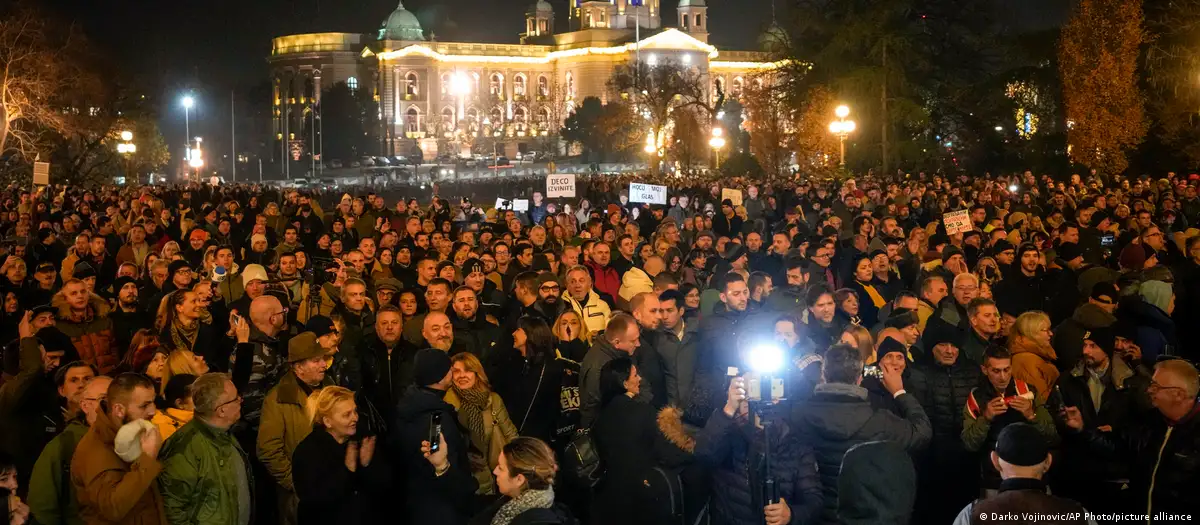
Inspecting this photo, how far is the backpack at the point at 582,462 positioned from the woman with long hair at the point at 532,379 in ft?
3.86

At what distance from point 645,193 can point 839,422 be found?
16.1 m

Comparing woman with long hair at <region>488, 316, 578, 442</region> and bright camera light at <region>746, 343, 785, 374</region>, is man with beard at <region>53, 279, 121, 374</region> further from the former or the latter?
bright camera light at <region>746, 343, 785, 374</region>

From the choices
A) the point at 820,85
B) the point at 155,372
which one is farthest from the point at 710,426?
the point at 820,85

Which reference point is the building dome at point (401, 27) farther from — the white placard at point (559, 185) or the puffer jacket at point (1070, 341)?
the puffer jacket at point (1070, 341)

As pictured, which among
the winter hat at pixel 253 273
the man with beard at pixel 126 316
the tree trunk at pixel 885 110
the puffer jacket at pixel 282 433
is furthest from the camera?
the tree trunk at pixel 885 110

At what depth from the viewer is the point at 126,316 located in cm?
958

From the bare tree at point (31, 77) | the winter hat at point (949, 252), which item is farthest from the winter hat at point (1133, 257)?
the bare tree at point (31, 77)

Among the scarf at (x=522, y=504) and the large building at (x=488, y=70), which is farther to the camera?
the large building at (x=488, y=70)

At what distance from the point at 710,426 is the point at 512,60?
11834cm

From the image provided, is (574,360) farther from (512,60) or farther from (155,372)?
(512,60)

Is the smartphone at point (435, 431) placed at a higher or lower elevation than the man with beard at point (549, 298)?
lower

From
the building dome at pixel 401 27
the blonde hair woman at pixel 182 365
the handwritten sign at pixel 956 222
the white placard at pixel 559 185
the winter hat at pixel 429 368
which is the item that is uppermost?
the building dome at pixel 401 27

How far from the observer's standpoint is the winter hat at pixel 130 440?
557cm

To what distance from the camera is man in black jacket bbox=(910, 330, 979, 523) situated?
680 cm
